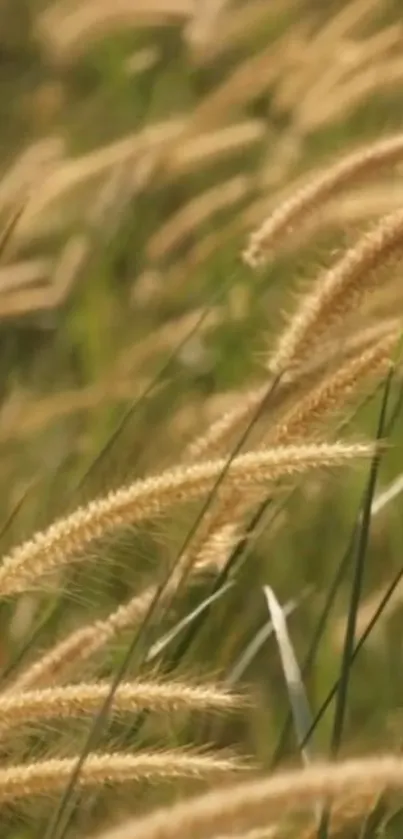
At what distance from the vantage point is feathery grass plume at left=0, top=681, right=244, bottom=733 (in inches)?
16.9

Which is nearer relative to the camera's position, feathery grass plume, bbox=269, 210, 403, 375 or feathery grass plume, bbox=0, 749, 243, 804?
feathery grass plume, bbox=0, 749, 243, 804

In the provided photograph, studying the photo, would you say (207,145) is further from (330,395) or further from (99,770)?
(99,770)

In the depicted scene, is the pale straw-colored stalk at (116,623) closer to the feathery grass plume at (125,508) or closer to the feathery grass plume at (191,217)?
the feathery grass plume at (125,508)

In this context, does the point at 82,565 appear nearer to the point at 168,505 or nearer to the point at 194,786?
the point at 194,786

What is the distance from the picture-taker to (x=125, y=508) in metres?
0.45

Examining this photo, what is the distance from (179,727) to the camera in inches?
28.3

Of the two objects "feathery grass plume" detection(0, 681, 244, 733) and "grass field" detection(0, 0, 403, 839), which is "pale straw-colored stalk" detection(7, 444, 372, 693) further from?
"feathery grass plume" detection(0, 681, 244, 733)

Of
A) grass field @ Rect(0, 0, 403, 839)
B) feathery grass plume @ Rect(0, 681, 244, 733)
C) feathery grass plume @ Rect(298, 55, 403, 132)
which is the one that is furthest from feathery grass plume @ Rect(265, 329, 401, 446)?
feathery grass plume @ Rect(298, 55, 403, 132)

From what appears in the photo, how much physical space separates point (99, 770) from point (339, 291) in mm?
211

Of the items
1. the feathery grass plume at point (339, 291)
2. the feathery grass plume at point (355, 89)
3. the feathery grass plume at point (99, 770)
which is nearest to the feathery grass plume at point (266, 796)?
the feathery grass plume at point (99, 770)

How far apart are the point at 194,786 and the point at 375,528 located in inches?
10.5

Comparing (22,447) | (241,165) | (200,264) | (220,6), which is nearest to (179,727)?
(22,447)

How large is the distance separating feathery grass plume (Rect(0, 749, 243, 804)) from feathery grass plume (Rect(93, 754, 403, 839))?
11 centimetres

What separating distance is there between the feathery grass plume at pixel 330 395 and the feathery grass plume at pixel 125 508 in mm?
94
